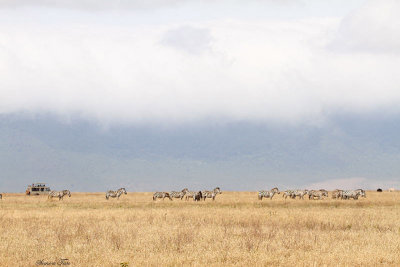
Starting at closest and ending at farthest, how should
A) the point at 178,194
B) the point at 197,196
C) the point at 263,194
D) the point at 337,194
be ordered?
the point at 197,196
the point at 263,194
the point at 337,194
the point at 178,194

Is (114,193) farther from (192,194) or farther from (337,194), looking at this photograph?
(337,194)

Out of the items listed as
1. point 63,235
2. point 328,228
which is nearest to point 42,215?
point 63,235

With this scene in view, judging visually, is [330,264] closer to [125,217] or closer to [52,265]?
[52,265]

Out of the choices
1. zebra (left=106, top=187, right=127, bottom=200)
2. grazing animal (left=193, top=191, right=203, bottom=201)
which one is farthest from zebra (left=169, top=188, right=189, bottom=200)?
zebra (left=106, top=187, right=127, bottom=200)

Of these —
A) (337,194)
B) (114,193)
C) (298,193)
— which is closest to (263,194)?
(298,193)

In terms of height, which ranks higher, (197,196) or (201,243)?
(197,196)

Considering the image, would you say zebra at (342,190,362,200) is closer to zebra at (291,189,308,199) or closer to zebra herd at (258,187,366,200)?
zebra herd at (258,187,366,200)

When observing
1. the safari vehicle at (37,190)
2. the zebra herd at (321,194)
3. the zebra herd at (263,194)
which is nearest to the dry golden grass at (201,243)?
the zebra herd at (263,194)

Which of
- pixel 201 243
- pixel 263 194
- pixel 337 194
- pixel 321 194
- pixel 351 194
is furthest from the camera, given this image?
pixel 337 194

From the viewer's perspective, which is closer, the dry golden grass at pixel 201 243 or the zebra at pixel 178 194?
the dry golden grass at pixel 201 243

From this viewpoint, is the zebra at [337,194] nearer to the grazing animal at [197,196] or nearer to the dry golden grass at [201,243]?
the grazing animal at [197,196]

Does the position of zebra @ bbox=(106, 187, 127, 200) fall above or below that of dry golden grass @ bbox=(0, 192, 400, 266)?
above

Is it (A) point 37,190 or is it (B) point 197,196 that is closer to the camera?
(B) point 197,196

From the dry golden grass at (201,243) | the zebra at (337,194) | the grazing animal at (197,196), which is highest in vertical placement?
the zebra at (337,194)
